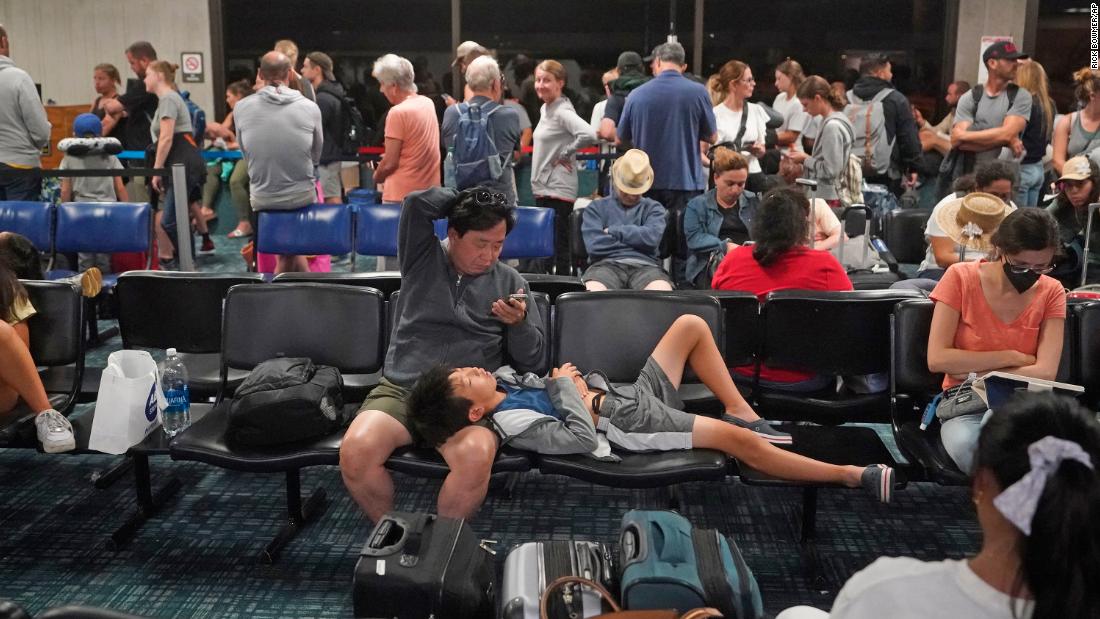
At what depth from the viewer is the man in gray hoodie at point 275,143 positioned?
538 cm

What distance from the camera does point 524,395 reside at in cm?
303

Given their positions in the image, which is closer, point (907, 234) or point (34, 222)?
point (34, 222)

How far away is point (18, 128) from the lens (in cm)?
605

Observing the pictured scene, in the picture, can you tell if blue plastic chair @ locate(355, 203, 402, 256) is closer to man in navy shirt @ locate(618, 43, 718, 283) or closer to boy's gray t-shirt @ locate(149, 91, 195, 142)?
man in navy shirt @ locate(618, 43, 718, 283)

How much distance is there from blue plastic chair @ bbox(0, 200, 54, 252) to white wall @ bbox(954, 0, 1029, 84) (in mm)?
8840

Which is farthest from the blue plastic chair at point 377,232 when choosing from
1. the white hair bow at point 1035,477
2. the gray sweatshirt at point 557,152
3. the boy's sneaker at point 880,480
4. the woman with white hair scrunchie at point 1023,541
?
the white hair bow at point 1035,477

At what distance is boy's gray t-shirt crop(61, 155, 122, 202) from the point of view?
657 centimetres

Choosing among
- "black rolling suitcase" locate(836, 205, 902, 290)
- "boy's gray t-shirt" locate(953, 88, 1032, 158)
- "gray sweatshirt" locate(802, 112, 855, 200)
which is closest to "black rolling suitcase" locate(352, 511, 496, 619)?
"black rolling suitcase" locate(836, 205, 902, 290)

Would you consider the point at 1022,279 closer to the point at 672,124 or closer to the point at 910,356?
the point at 910,356

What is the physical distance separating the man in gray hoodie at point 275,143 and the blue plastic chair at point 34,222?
1.04 m

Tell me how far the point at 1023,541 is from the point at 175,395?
107 inches

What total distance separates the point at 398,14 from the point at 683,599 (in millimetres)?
10184

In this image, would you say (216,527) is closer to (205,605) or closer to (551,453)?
(205,605)


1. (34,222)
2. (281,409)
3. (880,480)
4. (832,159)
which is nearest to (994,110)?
(832,159)
